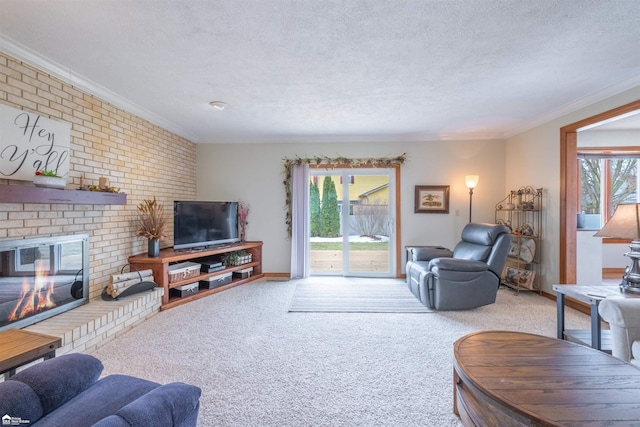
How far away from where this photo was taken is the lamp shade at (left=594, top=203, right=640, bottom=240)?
2174 millimetres

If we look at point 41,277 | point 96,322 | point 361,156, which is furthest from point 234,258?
point 361,156

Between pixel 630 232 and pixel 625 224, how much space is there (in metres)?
0.08

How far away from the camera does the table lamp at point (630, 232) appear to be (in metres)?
2.19

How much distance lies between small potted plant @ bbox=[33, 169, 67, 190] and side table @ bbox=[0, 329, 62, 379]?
1.13m

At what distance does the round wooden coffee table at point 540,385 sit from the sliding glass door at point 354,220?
327cm

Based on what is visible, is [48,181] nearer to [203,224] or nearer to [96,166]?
[96,166]

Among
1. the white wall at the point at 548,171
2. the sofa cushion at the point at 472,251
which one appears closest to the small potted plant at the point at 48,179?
the sofa cushion at the point at 472,251

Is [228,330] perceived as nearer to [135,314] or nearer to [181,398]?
[135,314]

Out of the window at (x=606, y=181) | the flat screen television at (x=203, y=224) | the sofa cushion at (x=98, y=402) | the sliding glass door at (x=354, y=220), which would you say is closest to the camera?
the sofa cushion at (x=98, y=402)

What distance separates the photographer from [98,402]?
3.87 feet

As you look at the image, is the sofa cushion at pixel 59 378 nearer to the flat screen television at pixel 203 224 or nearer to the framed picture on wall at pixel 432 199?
the flat screen television at pixel 203 224

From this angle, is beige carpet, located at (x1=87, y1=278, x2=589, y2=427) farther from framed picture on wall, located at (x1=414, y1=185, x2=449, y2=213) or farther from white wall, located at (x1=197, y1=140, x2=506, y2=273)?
framed picture on wall, located at (x1=414, y1=185, x2=449, y2=213)

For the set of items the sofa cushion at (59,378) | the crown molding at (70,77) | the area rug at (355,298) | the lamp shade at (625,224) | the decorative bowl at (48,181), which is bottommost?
the area rug at (355,298)

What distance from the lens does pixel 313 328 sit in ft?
9.45
